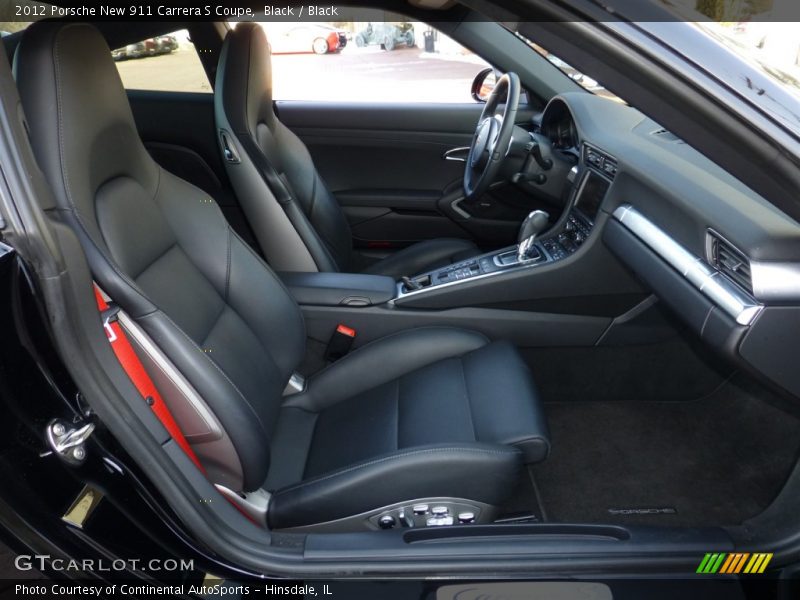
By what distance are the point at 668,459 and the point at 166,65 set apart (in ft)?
7.96

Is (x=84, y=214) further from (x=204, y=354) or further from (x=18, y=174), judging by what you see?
(x=204, y=354)

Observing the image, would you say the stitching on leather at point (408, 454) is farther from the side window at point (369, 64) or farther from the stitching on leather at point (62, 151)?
the side window at point (369, 64)

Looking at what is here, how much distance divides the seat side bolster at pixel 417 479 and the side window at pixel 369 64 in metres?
1.67

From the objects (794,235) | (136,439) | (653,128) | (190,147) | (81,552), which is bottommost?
(190,147)

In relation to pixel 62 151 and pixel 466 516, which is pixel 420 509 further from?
pixel 62 151

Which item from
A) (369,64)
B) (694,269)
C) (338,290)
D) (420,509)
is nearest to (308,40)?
(369,64)

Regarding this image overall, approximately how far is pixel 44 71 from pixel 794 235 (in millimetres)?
1237

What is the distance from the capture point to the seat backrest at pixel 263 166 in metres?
2.05

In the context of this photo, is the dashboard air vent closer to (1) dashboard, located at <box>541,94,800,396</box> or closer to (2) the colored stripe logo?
(1) dashboard, located at <box>541,94,800,396</box>

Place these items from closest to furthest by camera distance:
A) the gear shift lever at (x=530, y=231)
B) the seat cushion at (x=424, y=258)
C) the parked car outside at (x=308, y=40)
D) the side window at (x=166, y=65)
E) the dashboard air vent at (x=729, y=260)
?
1. the dashboard air vent at (x=729, y=260)
2. the gear shift lever at (x=530, y=231)
3. the seat cushion at (x=424, y=258)
4. the side window at (x=166, y=65)
5. the parked car outside at (x=308, y=40)

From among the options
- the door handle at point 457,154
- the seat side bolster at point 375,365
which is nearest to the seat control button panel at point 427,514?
the seat side bolster at point 375,365

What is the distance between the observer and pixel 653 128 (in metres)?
1.83

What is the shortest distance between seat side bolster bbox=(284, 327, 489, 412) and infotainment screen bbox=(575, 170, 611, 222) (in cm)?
51

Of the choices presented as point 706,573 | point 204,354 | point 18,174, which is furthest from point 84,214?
point 706,573
